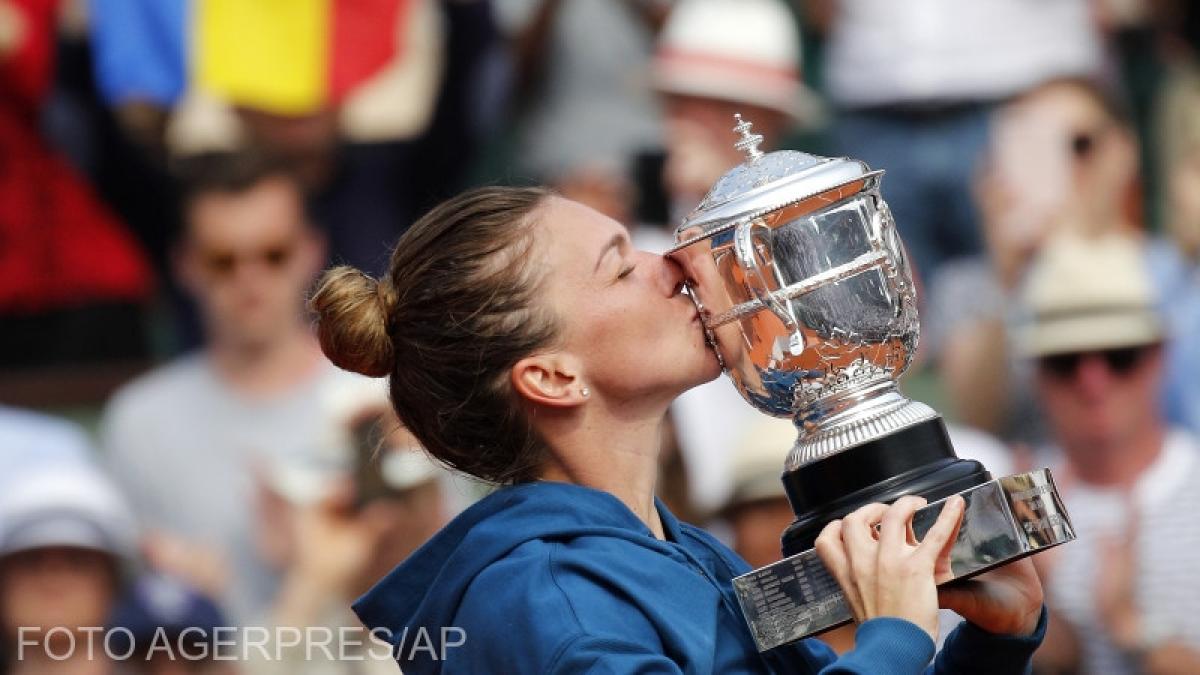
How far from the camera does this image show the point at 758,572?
6.90ft

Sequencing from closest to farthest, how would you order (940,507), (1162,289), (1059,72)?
(940,507), (1162,289), (1059,72)

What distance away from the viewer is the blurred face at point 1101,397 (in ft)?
15.1

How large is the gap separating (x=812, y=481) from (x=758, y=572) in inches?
5.5

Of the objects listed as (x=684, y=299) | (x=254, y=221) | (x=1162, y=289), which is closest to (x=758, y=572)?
(x=684, y=299)

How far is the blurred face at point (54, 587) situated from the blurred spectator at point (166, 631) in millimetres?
84

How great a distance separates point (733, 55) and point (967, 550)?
333cm

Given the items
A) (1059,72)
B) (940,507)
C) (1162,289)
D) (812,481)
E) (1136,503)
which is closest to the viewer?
(940,507)

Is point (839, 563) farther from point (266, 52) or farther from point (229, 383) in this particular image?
point (266, 52)

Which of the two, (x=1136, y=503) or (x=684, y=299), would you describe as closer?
(x=684, y=299)

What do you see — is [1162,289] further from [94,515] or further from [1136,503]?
[94,515]

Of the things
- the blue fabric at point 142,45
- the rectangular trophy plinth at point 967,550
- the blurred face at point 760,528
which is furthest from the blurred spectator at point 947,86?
the rectangular trophy plinth at point 967,550

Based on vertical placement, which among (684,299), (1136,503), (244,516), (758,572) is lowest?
(1136,503)

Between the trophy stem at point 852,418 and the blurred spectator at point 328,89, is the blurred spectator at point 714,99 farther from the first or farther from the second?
the trophy stem at point 852,418

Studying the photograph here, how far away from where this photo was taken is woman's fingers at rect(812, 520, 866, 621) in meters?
2.03
